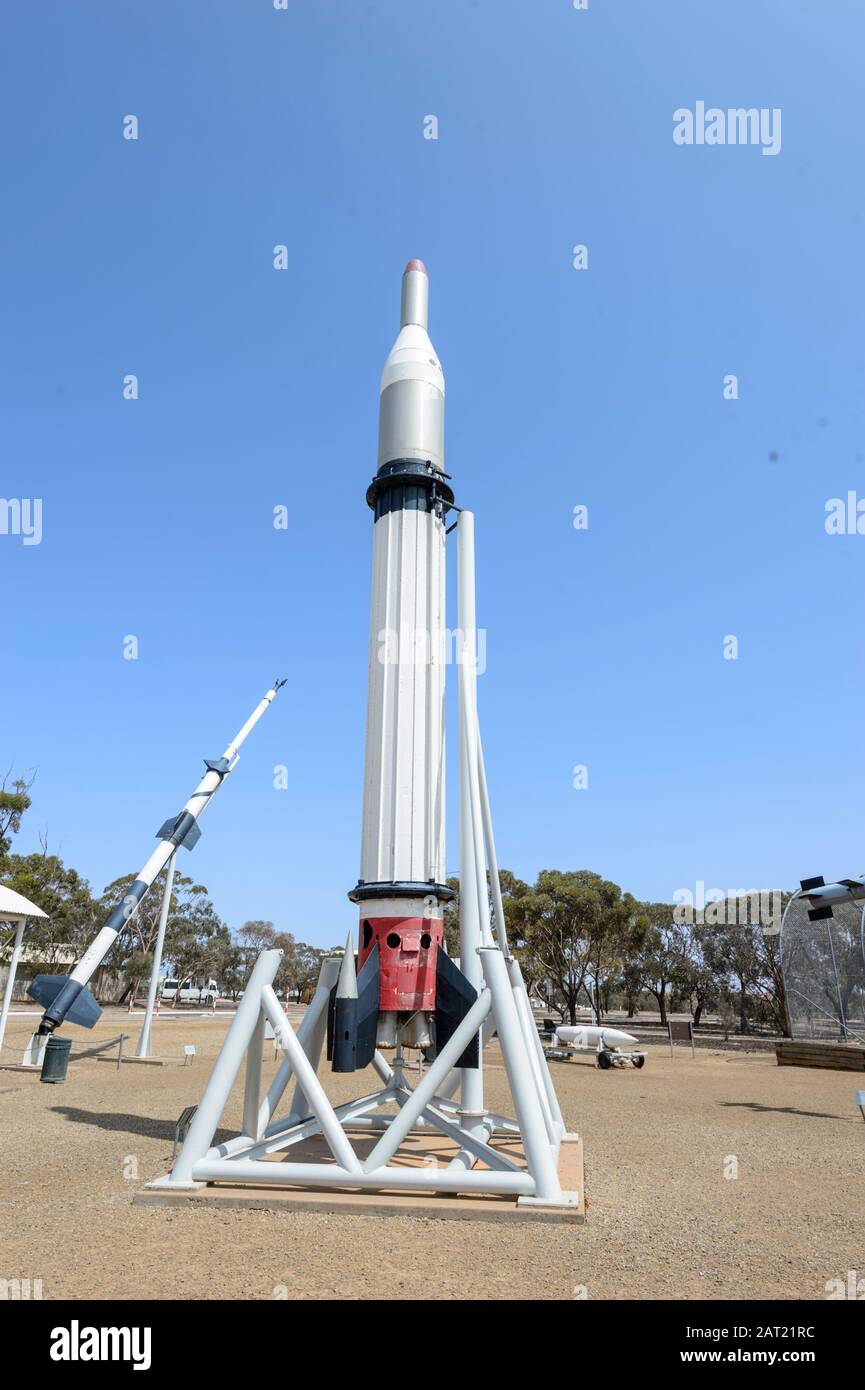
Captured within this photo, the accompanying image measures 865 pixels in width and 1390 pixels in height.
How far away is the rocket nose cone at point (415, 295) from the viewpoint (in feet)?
43.5

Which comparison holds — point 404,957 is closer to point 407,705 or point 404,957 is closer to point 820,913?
point 407,705

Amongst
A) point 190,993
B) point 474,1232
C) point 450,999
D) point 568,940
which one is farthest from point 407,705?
point 190,993

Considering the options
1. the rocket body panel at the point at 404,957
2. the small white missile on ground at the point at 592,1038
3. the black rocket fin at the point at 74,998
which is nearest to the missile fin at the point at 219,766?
the black rocket fin at the point at 74,998

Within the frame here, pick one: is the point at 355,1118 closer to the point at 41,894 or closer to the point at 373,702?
the point at 373,702

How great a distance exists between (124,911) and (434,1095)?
12233 millimetres

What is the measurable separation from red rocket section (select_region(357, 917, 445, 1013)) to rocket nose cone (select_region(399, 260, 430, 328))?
353 inches

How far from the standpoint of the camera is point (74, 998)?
54.1 feet

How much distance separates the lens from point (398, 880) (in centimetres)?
1046

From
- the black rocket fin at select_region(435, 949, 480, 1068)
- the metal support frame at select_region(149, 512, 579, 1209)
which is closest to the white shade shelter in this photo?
the metal support frame at select_region(149, 512, 579, 1209)

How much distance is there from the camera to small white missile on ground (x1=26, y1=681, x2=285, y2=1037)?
16.5 meters

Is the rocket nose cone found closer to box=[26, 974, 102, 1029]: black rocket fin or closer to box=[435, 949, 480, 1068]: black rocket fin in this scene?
box=[435, 949, 480, 1068]: black rocket fin

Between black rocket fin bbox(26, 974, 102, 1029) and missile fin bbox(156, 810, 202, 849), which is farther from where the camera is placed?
missile fin bbox(156, 810, 202, 849)

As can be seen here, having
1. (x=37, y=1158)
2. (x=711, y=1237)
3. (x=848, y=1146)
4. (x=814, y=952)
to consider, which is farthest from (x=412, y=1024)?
(x=814, y=952)
